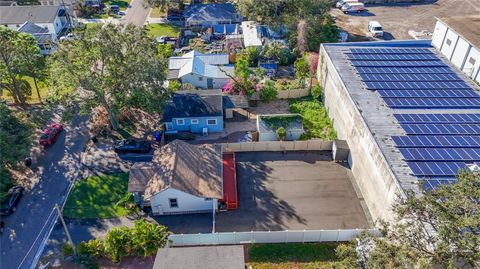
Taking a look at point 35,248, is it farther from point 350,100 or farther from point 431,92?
point 431,92

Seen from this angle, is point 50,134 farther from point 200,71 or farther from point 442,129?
point 442,129

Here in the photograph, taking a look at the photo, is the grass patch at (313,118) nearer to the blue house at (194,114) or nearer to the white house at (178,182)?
the blue house at (194,114)

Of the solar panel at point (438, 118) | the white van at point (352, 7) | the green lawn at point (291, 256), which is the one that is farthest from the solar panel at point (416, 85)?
the white van at point (352, 7)

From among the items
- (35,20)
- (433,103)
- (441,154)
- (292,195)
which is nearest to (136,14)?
(35,20)

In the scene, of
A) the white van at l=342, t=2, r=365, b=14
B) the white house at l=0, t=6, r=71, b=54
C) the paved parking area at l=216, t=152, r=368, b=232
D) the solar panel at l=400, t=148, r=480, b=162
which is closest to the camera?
the solar panel at l=400, t=148, r=480, b=162

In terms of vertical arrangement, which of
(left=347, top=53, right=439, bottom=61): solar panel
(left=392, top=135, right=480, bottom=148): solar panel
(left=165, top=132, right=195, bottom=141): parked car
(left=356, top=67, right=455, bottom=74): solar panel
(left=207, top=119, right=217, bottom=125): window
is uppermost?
(left=347, top=53, right=439, bottom=61): solar panel

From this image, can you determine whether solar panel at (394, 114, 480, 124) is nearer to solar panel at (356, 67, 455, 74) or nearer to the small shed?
solar panel at (356, 67, 455, 74)

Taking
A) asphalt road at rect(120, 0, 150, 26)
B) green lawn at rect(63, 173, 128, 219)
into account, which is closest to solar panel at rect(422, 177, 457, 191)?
green lawn at rect(63, 173, 128, 219)

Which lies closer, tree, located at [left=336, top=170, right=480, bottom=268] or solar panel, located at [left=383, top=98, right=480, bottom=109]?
tree, located at [left=336, top=170, right=480, bottom=268]
